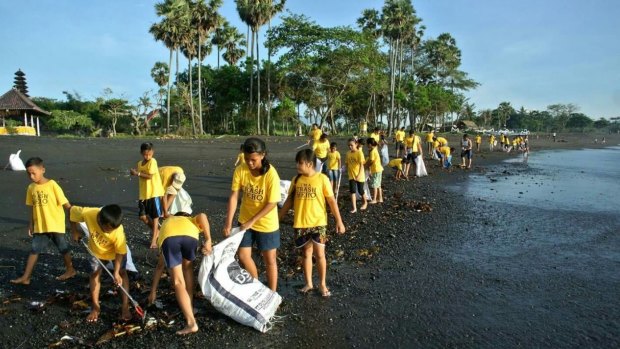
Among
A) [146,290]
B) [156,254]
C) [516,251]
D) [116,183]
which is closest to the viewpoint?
[146,290]

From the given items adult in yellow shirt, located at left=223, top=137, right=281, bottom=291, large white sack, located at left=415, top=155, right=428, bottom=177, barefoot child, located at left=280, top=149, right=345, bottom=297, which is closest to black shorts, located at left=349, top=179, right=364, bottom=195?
barefoot child, located at left=280, top=149, right=345, bottom=297

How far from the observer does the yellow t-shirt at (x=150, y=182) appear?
253 inches

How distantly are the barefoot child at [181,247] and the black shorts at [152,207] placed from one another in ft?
9.21

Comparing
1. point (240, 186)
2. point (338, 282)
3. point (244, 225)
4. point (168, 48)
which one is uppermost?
point (168, 48)

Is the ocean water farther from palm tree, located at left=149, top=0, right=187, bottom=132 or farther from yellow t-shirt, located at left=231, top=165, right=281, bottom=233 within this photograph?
palm tree, located at left=149, top=0, right=187, bottom=132

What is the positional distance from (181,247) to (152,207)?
3.03 metres

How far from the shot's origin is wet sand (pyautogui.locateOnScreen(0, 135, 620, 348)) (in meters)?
3.96

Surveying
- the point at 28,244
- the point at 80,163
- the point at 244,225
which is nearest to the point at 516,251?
the point at 244,225

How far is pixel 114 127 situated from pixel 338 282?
1622 inches

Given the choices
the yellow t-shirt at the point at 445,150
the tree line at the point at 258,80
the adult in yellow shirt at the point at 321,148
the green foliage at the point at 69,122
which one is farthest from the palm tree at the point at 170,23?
the adult in yellow shirt at the point at 321,148

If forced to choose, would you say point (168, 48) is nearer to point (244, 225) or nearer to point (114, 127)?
point (114, 127)

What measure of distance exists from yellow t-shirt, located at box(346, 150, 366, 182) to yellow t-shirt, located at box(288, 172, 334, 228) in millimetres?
4718

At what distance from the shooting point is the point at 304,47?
119 ft

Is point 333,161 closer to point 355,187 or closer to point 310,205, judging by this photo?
point 355,187
